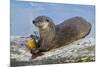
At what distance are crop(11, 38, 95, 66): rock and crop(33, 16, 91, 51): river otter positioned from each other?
2.4 inches

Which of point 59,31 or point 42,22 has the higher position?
point 42,22

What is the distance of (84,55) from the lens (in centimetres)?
231

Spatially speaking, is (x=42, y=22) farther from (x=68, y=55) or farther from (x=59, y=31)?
(x=68, y=55)

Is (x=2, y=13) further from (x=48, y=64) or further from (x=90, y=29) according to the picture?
(x=90, y=29)

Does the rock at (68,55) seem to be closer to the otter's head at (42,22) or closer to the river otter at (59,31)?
the river otter at (59,31)

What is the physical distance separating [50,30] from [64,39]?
202 mm

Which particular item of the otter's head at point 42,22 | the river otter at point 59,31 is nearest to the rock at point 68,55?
the river otter at point 59,31

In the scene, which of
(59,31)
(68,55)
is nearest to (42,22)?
(59,31)

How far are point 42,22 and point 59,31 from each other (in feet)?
0.74

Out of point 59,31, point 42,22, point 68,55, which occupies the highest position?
point 42,22

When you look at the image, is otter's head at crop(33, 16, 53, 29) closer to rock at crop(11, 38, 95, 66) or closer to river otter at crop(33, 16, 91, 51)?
river otter at crop(33, 16, 91, 51)

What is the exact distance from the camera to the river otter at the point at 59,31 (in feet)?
7.11

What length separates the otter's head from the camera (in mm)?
2153

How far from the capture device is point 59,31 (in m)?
2.22
